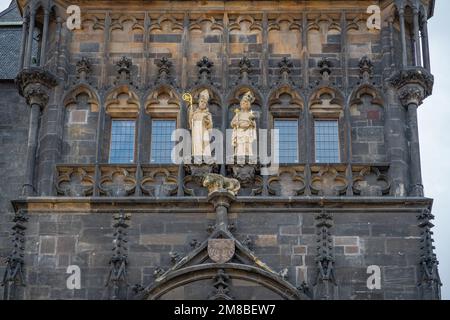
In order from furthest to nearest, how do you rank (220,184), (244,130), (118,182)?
(244,130)
(118,182)
(220,184)

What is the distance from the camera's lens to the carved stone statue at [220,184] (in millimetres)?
33000

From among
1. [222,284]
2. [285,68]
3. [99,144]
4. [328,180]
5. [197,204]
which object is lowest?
[222,284]

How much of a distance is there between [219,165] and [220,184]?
0.78 m

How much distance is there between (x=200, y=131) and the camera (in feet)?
111

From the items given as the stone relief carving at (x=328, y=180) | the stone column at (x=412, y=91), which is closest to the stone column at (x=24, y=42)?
the stone relief carving at (x=328, y=180)

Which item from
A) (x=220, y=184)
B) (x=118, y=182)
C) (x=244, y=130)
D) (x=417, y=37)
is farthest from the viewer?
(x=417, y=37)

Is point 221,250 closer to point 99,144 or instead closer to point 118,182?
point 118,182

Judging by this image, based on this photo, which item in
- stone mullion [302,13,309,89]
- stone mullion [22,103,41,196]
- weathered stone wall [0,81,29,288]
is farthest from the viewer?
weathered stone wall [0,81,29,288]

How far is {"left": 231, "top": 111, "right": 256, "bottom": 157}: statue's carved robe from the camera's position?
33750 millimetres

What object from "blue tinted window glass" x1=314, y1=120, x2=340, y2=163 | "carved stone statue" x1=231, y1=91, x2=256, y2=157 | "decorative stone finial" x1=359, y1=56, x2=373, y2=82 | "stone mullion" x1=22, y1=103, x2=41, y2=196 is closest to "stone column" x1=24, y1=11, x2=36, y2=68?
"stone mullion" x1=22, y1=103, x2=41, y2=196

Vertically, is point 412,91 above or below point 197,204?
above

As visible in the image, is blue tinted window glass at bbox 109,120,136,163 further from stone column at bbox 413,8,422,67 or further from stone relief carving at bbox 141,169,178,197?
stone column at bbox 413,8,422,67

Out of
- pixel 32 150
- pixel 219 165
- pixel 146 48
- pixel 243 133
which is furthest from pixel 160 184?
pixel 146 48

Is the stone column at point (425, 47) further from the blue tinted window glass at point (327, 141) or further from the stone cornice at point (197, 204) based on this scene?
the stone cornice at point (197, 204)
